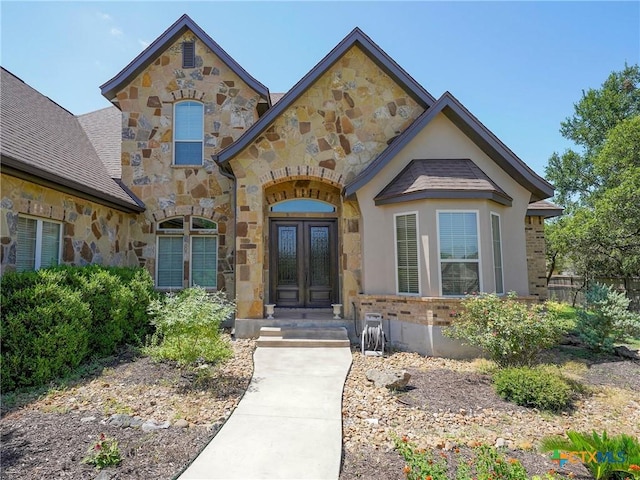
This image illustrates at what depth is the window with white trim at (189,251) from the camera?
424 inches

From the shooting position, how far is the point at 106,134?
12414mm

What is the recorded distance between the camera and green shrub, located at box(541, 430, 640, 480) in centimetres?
315

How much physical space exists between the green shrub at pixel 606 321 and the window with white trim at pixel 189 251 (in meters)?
9.64

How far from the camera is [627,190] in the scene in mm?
14047

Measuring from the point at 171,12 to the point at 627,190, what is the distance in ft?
58.0

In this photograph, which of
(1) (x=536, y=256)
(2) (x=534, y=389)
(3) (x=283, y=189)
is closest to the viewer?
(2) (x=534, y=389)

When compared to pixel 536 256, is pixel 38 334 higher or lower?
lower

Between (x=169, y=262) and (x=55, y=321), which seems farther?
(x=169, y=262)

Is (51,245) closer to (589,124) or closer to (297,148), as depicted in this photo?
(297,148)

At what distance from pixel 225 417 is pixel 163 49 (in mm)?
10788

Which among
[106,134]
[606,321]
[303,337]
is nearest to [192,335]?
[303,337]

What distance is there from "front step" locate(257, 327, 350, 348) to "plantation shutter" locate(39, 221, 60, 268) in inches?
190

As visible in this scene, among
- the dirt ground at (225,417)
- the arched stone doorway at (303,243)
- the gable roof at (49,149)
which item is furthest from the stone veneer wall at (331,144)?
the gable roof at (49,149)

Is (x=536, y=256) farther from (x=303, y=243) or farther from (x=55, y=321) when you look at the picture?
(x=55, y=321)
